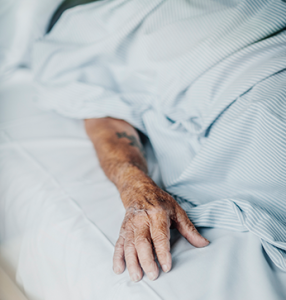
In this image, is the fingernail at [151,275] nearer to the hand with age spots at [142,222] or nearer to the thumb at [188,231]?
the hand with age spots at [142,222]

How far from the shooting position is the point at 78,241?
50cm

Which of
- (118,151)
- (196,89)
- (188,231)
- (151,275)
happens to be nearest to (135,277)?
(151,275)

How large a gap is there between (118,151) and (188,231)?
1.07 feet

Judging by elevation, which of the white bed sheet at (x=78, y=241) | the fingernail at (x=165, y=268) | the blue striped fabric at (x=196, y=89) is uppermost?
the blue striped fabric at (x=196, y=89)

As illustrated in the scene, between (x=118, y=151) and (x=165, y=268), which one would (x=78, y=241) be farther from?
(x=118, y=151)

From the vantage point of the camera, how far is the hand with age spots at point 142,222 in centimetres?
43

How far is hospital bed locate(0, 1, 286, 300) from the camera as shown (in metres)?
0.40

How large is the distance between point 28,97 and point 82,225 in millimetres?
678

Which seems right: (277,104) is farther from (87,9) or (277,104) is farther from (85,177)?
(87,9)

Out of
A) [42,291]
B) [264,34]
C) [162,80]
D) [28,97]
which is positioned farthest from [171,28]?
[42,291]

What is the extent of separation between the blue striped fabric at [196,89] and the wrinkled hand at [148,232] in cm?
5

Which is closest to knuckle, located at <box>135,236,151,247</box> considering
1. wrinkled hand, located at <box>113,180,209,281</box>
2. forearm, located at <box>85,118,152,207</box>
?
wrinkled hand, located at <box>113,180,209,281</box>

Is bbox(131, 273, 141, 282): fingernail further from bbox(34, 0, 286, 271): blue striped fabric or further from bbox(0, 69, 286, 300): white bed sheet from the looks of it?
bbox(34, 0, 286, 271): blue striped fabric

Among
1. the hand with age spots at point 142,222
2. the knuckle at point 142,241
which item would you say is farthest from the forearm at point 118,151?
the knuckle at point 142,241
